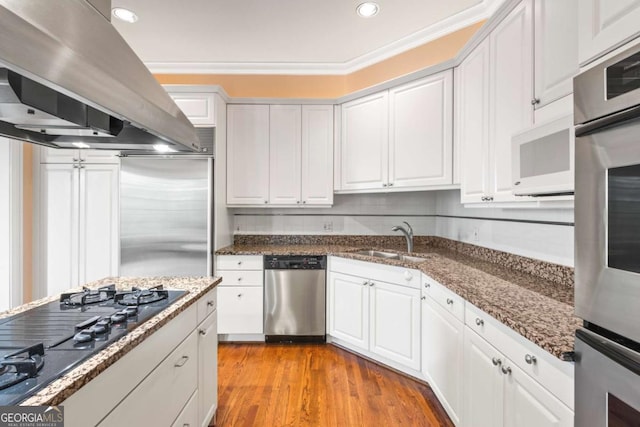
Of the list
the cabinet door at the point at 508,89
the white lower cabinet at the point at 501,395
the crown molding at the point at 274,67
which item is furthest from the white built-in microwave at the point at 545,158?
the crown molding at the point at 274,67

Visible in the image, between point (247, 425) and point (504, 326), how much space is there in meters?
1.57

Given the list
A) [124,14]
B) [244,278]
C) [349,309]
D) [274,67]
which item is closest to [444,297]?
[349,309]

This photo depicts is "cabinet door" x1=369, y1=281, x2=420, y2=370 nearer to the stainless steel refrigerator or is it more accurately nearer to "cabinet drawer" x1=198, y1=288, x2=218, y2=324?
"cabinet drawer" x1=198, y1=288, x2=218, y2=324

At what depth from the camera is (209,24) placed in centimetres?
261

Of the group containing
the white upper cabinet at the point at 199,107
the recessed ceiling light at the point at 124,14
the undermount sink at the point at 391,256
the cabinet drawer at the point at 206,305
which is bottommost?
the cabinet drawer at the point at 206,305

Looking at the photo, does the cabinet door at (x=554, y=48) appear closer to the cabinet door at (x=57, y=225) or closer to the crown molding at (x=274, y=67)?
the crown molding at (x=274, y=67)

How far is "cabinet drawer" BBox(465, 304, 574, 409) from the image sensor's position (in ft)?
2.94

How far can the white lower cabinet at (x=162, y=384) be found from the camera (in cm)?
82

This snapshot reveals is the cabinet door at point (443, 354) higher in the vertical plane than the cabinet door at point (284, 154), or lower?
lower

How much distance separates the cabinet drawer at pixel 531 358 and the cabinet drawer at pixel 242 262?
6.58ft

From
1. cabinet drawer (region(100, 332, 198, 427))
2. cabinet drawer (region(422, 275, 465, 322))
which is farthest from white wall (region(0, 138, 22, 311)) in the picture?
cabinet drawer (region(422, 275, 465, 322))

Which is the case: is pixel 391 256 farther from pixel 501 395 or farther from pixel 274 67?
pixel 274 67

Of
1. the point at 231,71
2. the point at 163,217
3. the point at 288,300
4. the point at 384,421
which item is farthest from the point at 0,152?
the point at 384,421

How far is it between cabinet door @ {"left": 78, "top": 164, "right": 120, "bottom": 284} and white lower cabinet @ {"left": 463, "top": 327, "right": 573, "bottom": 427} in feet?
10.5
